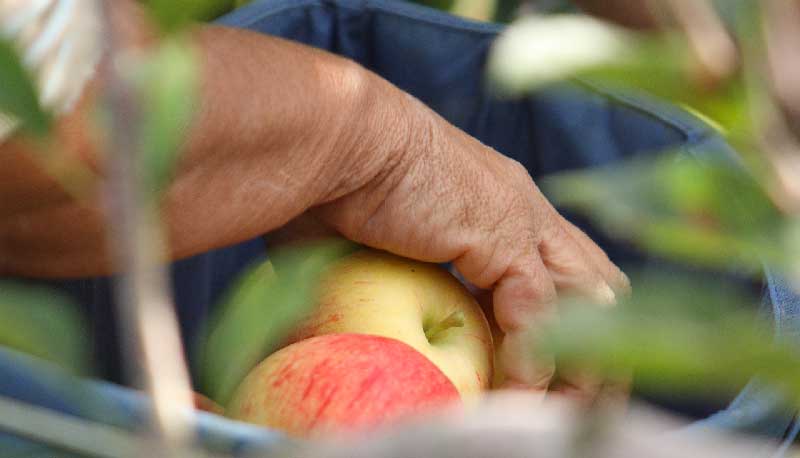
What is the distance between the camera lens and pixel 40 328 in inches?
11.8

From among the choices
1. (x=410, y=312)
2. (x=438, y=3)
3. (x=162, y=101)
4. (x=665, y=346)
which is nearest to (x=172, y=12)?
(x=162, y=101)

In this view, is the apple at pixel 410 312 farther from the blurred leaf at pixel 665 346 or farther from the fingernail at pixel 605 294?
the blurred leaf at pixel 665 346

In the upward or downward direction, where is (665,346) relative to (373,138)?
upward

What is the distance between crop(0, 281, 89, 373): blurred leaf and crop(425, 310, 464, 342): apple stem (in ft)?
1.61

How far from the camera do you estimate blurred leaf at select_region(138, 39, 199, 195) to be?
253 millimetres

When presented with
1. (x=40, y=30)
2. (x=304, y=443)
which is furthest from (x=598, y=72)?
(x=40, y=30)

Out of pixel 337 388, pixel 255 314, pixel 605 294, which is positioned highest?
pixel 255 314

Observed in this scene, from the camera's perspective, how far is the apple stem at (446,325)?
0.79 m

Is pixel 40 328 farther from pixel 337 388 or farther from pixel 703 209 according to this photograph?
pixel 337 388

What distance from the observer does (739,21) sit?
30 cm

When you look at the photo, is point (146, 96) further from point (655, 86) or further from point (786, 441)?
point (786, 441)

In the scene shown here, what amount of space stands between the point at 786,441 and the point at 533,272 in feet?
0.77

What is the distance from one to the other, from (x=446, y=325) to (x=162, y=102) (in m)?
0.56

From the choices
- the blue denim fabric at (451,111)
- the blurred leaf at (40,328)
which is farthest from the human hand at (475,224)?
the blurred leaf at (40,328)
